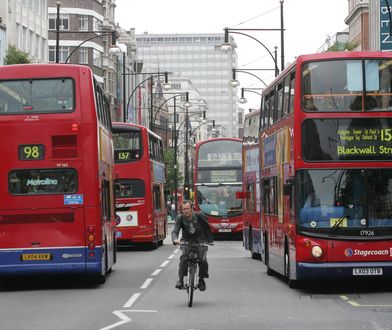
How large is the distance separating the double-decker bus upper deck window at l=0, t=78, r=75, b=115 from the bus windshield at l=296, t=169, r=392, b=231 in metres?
4.84

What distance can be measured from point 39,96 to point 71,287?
12.7 feet

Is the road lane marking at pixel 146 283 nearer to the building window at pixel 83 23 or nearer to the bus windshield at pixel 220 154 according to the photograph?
the bus windshield at pixel 220 154

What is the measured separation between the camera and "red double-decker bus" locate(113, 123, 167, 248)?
127 feet

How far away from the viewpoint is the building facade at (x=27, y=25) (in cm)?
6372

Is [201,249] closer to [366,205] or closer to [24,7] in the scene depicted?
[366,205]

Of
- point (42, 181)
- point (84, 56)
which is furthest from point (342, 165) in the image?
point (84, 56)

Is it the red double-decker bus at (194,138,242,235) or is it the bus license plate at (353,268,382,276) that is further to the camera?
the red double-decker bus at (194,138,242,235)

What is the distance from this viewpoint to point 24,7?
69125 mm

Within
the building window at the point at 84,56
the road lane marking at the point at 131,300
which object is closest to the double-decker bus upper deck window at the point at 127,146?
the road lane marking at the point at 131,300

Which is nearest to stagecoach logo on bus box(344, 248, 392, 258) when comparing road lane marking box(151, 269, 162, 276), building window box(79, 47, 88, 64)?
road lane marking box(151, 269, 162, 276)

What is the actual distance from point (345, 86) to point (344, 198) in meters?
1.93

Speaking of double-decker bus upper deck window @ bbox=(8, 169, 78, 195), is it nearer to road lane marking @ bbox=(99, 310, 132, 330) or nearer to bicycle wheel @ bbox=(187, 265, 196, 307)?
bicycle wheel @ bbox=(187, 265, 196, 307)

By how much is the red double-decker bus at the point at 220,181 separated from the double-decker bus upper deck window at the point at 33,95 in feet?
96.8

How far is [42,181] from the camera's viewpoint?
2125 centimetres
